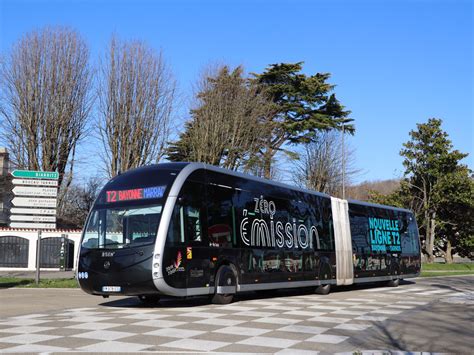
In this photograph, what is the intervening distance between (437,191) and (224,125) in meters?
19.5

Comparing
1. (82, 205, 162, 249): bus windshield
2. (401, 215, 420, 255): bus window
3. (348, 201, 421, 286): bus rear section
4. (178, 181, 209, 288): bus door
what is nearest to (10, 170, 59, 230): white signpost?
(82, 205, 162, 249): bus windshield

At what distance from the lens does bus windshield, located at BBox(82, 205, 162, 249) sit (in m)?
11.5

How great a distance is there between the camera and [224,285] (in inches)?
507

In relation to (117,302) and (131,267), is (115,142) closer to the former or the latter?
(117,302)

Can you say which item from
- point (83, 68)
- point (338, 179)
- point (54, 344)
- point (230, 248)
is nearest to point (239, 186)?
point (230, 248)

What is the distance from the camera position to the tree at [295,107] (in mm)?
34469

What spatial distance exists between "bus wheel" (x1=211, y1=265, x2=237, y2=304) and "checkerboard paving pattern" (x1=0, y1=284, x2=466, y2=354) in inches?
12.9

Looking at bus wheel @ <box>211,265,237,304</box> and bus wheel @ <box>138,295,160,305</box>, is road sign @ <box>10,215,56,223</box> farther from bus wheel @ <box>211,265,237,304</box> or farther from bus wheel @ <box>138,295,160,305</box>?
bus wheel @ <box>211,265,237,304</box>

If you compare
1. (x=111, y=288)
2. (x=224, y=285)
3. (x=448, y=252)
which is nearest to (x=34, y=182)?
(x=111, y=288)

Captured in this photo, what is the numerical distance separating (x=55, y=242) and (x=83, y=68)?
34.1 feet

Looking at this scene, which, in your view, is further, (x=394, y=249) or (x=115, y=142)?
(x=115, y=142)

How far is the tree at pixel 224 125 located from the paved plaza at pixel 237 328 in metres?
19.5

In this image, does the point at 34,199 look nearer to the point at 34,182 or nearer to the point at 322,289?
the point at 34,182

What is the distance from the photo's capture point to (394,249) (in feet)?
73.2
